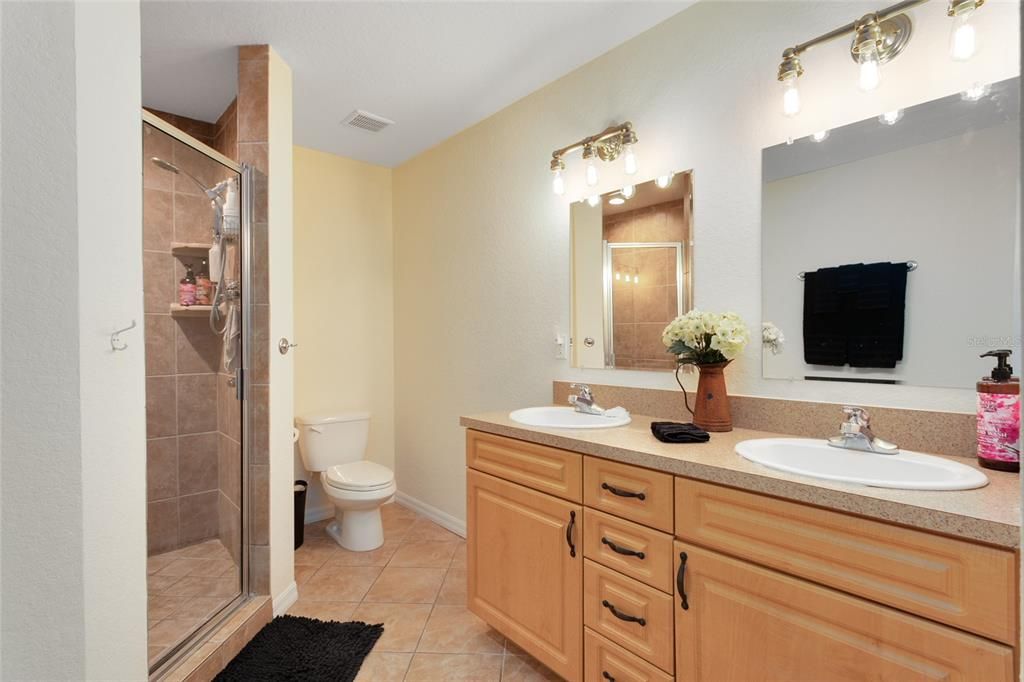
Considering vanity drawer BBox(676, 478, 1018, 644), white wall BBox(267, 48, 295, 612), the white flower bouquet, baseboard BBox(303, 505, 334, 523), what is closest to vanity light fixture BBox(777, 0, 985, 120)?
the white flower bouquet

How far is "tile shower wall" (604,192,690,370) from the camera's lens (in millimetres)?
1888

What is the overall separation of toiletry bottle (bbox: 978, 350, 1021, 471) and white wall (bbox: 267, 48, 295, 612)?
7.73 ft

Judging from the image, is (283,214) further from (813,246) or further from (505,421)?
(813,246)

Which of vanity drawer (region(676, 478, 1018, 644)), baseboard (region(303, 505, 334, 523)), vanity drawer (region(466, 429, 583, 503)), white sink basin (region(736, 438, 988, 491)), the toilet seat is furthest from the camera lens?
baseboard (region(303, 505, 334, 523))

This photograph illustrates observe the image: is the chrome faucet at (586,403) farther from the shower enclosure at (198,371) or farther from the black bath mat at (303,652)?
the shower enclosure at (198,371)

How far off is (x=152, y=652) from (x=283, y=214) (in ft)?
5.68

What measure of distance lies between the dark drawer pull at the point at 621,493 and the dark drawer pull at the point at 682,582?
167 millimetres

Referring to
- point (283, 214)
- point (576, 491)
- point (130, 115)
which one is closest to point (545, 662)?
point (576, 491)

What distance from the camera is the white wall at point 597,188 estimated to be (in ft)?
4.64

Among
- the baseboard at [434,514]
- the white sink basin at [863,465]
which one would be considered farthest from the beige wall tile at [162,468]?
the white sink basin at [863,465]

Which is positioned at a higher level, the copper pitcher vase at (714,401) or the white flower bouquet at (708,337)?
the white flower bouquet at (708,337)

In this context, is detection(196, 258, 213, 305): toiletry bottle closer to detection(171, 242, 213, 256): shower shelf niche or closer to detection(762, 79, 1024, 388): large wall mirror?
detection(171, 242, 213, 256): shower shelf niche

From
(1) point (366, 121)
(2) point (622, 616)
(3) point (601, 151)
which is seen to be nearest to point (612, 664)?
(2) point (622, 616)

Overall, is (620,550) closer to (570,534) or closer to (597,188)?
(570,534)
